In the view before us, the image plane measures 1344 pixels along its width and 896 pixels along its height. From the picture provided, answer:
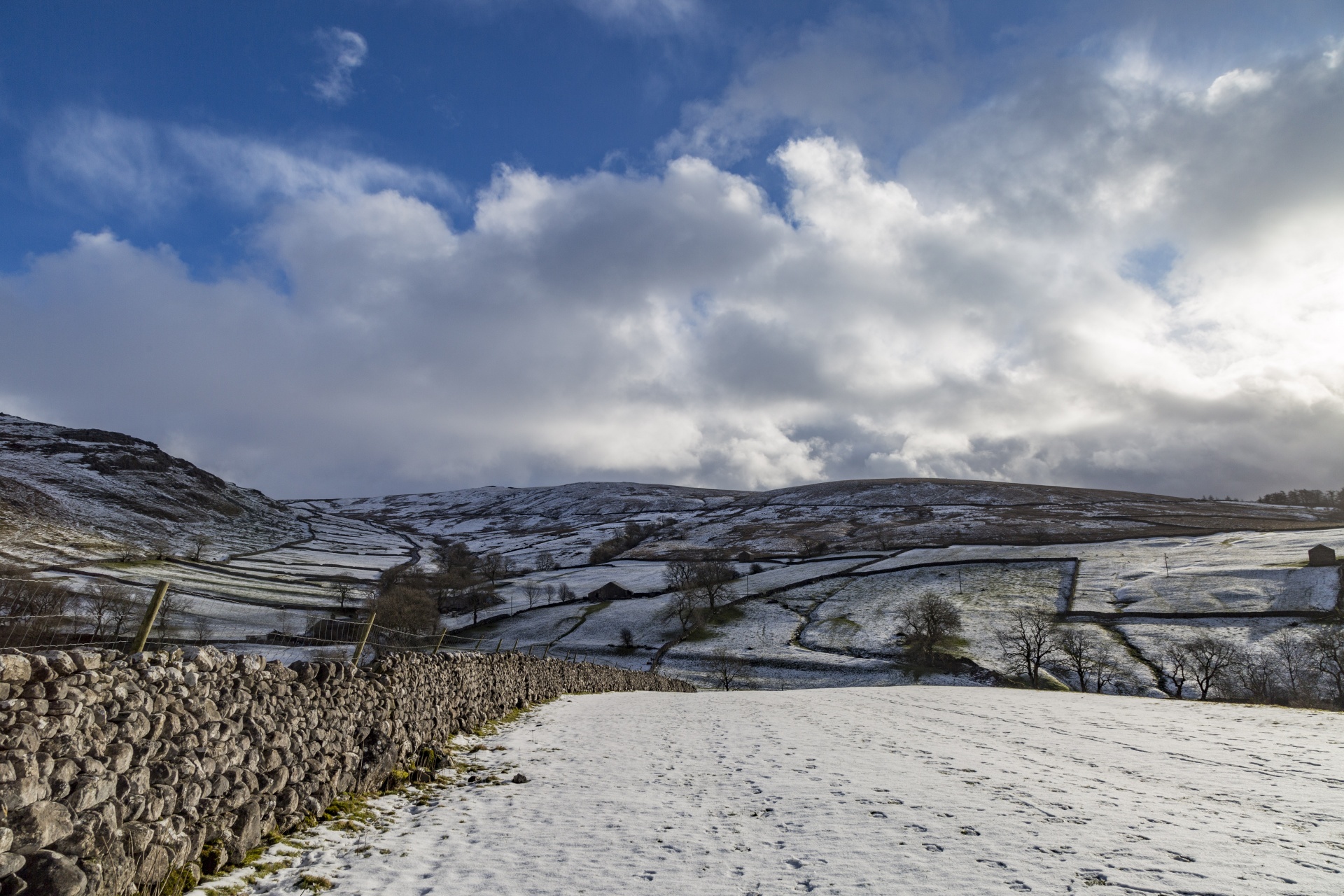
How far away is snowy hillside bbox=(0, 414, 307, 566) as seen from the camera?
369ft

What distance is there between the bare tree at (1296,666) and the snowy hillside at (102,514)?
15007 centimetres

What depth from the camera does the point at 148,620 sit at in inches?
309

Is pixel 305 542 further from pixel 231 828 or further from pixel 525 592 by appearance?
pixel 231 828

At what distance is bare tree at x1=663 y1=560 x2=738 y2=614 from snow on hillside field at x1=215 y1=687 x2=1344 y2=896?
72613mm

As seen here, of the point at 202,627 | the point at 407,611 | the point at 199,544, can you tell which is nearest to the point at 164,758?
the point at 202,627

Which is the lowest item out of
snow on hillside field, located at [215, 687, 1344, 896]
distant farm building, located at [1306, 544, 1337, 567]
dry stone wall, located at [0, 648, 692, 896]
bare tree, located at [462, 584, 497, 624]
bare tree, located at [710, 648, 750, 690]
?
bare tree, located at [710, 648, 750, 690]

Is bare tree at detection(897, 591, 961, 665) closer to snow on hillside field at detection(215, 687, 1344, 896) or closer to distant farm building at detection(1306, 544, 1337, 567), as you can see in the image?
distant farm building at detection(1306, 544, 1337, 567)

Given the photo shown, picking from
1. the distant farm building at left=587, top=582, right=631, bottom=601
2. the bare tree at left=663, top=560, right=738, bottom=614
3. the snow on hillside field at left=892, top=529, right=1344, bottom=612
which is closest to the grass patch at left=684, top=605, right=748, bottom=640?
the bare tree at left=663, top=560, right=738, bottom=614

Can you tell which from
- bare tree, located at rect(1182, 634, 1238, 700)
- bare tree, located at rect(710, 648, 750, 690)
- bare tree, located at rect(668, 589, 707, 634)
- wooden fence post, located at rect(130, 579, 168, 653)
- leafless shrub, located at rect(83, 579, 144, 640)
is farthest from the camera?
bare tree, located at rect(668, 589, 707, 634)

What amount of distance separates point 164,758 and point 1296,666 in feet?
258

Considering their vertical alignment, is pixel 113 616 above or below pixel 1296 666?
above

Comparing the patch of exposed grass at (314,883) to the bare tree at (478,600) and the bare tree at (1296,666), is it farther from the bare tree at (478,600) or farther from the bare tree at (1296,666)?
the bare tree at (478,600)

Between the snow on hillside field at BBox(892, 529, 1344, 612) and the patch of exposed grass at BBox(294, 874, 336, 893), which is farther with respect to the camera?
the snow on hillside field at BBox(892, 529, 1344, 612)

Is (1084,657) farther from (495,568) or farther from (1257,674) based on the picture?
(495,568)
